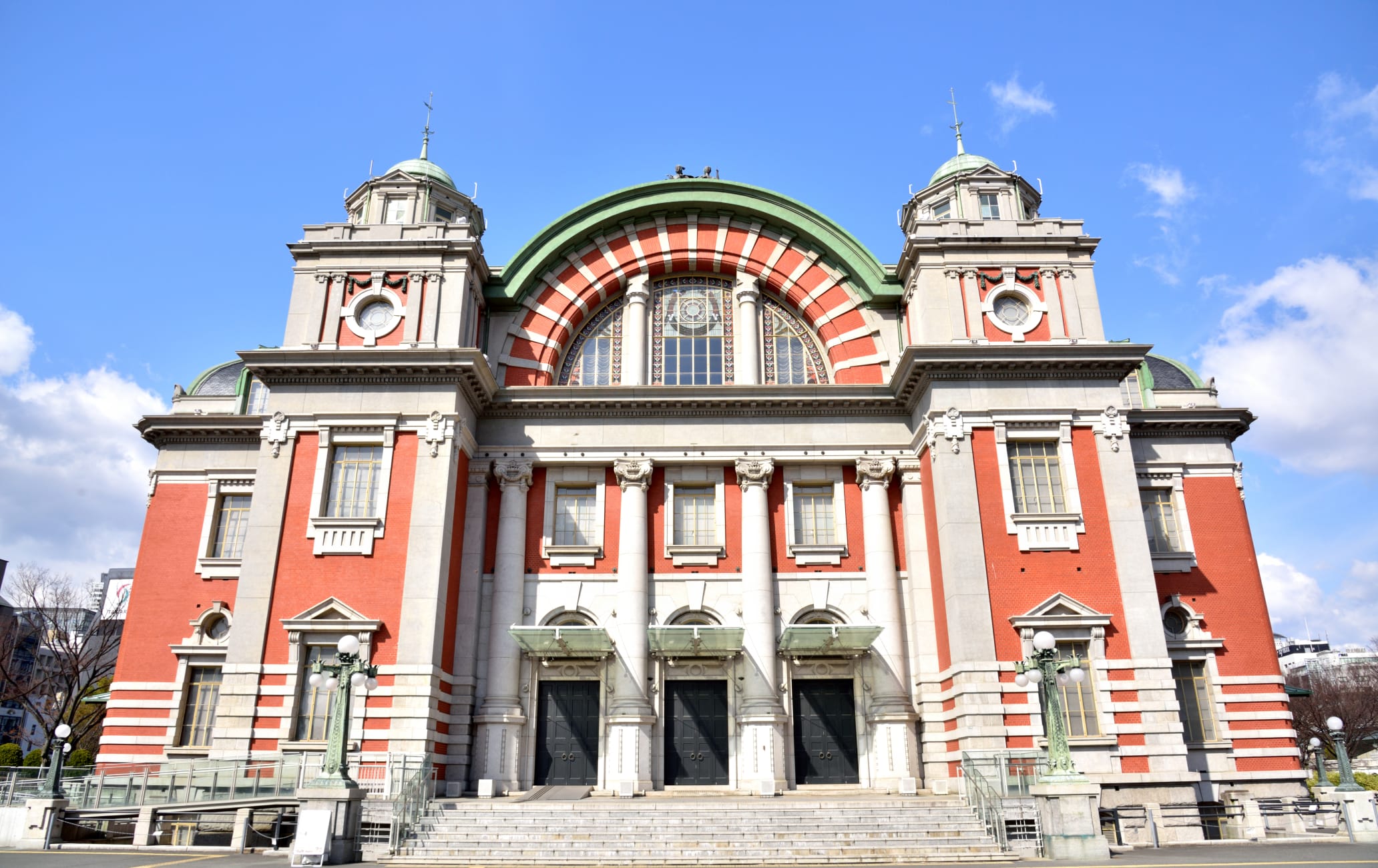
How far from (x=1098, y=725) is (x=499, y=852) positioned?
1489cm

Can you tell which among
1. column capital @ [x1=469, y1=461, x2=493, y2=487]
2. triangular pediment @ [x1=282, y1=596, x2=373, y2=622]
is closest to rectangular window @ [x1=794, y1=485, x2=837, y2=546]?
column capital @ [x1=469, y1=461, x2=493, y2=487]

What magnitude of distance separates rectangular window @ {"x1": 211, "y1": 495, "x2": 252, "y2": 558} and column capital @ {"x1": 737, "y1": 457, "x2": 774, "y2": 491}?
1583cm

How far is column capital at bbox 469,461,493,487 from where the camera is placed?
26875mm

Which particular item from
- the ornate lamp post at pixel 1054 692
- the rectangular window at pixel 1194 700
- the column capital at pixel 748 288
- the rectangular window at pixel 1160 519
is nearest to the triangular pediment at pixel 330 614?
the column capital at pixel 748 288

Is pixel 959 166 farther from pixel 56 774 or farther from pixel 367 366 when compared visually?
pixel 56 774

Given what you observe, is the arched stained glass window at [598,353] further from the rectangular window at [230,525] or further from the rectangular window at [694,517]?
the rectangular window at [230,525]

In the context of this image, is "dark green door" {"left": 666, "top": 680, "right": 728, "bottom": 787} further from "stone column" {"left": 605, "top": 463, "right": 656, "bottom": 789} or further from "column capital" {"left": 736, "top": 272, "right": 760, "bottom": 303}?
"column capital" {"left": 736, "top": 272, "right": 760, "bottom": 303}

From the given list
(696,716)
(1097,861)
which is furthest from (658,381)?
(1097,861)

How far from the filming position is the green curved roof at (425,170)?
29.5 metres

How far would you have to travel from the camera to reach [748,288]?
29375 mm

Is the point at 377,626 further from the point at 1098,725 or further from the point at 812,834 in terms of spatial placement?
the point at 1098,725

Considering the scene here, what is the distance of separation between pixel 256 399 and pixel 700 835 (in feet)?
72.9

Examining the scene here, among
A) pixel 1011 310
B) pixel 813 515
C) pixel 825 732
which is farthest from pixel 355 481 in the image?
pixel 1011 310

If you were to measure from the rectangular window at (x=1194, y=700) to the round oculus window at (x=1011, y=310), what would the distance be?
10951mm
